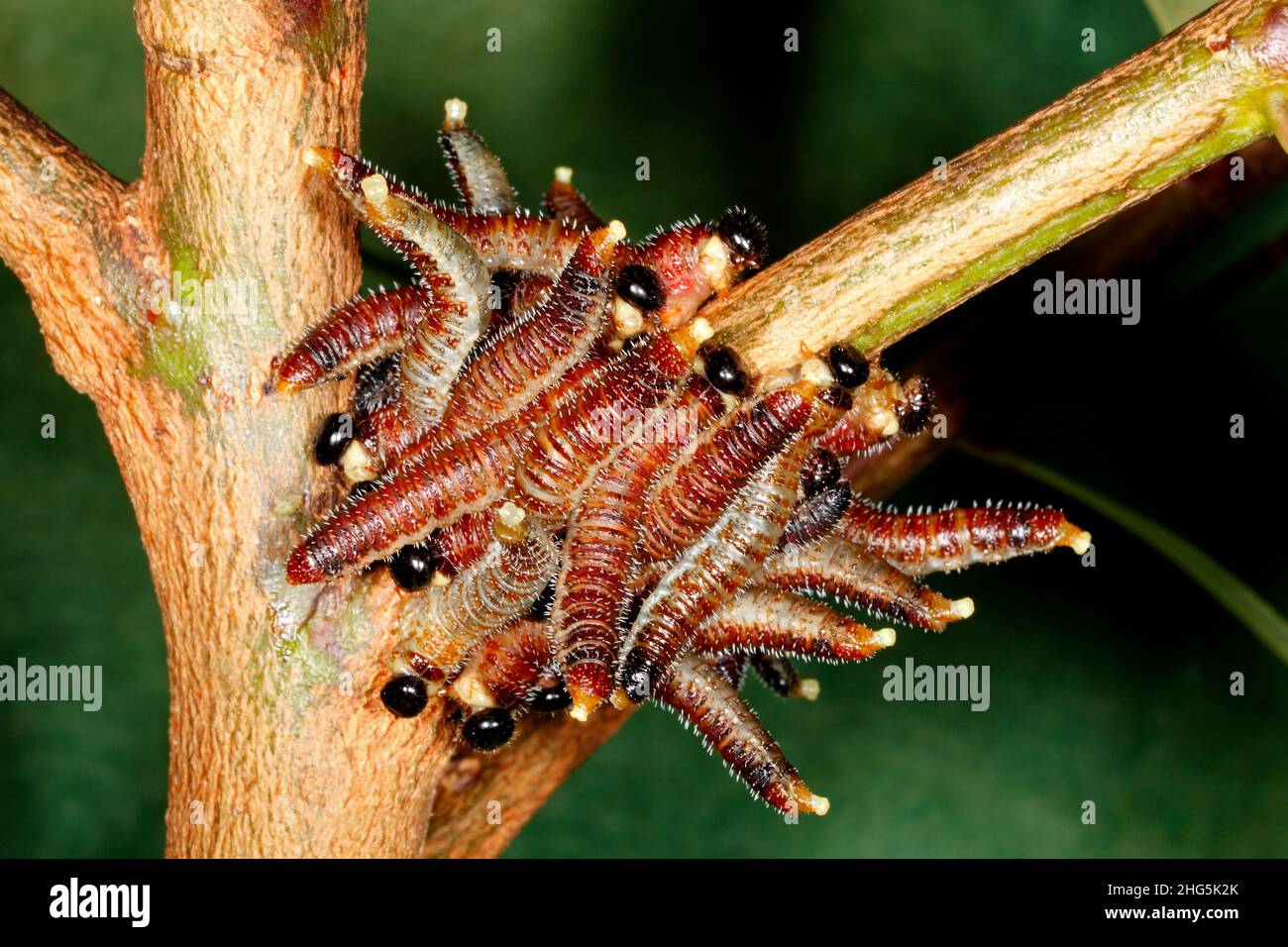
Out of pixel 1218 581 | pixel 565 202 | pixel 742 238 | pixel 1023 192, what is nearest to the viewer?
pixel 1023 192

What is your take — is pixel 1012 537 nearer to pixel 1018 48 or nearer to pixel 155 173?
pixel 155 173

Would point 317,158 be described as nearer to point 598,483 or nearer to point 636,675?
point 598,483

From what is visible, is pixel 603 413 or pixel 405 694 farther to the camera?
pixel 405 694

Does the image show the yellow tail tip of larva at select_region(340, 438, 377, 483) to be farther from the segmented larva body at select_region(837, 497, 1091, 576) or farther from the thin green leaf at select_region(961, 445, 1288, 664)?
the thin green leaf at select_region(961, 445, 1288, 664)

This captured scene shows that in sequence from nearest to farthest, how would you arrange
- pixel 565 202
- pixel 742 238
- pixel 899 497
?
pixel 742 238
pixel 565 202
pixel 899 497

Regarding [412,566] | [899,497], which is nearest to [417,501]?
[412,566]

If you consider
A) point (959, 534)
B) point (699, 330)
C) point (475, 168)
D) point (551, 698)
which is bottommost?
point (551, 698)
